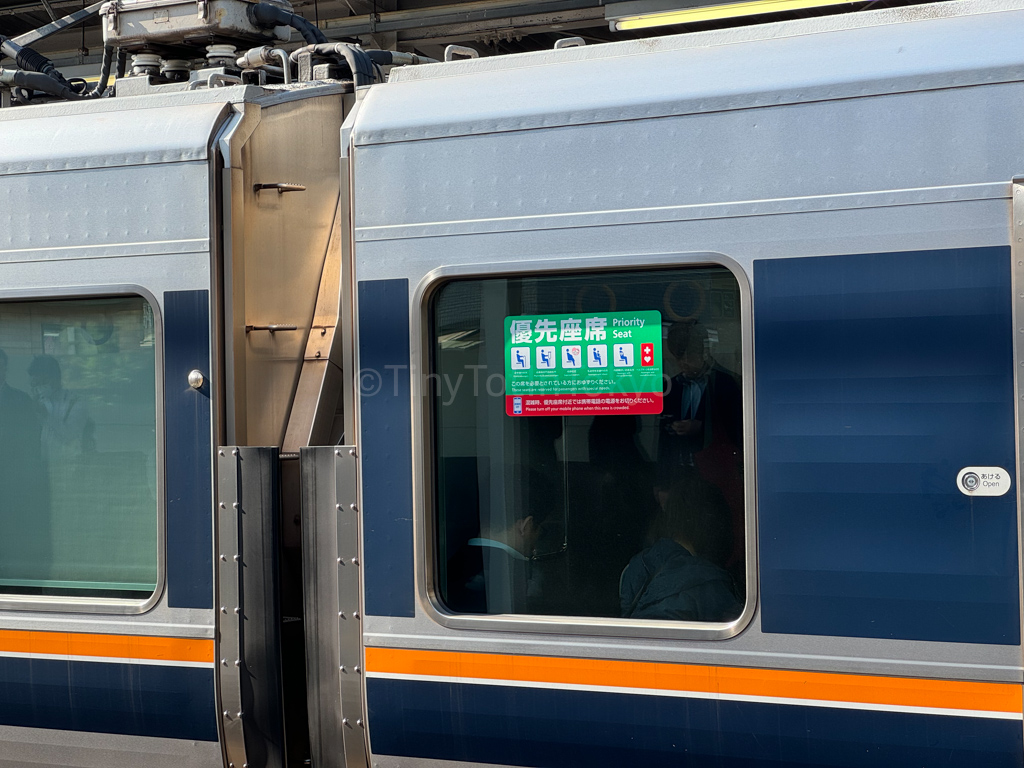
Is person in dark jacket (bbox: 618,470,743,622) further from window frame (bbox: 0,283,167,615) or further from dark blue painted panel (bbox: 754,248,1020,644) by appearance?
window frame (bbox: 0,283,167,615)

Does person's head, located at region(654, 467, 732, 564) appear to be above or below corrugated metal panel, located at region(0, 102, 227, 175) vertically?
below

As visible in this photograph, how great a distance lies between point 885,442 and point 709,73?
1.14 m

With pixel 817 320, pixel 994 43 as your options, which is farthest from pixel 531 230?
pixel 994 43

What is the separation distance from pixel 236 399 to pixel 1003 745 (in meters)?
2.38

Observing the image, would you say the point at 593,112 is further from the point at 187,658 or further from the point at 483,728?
the point at 187,658

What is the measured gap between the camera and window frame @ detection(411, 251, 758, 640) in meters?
2.78

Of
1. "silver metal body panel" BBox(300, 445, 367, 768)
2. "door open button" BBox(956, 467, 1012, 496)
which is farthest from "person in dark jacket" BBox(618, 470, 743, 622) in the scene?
"silver metal body panel" BBox(300, 445, 367, 768)

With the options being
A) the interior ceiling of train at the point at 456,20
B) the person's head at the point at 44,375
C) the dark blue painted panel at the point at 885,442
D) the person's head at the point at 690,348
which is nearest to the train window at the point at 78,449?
the person's head at the point at 44,375

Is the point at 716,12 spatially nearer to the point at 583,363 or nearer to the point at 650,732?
the point at 583,363

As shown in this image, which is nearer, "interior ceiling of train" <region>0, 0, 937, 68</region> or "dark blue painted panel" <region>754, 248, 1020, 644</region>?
"dark blue painted panel" <region>754, 248, 1020, 644</region>

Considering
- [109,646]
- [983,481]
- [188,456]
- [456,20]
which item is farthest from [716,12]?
[109,646]

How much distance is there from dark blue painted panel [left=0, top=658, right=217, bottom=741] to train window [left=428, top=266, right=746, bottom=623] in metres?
0.90

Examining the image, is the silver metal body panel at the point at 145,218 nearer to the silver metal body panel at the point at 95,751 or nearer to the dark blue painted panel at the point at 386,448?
the silver metal body panel at the point at 95,751

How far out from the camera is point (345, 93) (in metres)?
3.83
